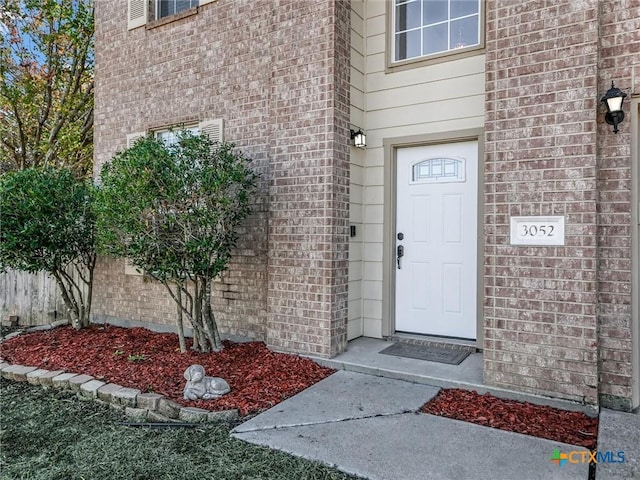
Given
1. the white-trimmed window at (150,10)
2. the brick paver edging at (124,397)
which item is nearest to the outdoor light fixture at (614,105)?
the brick paver edging at (124,397)

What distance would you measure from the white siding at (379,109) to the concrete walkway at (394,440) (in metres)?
1.54

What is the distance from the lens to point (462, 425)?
309 centimetres

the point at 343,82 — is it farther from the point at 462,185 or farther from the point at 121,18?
the point at 121,18

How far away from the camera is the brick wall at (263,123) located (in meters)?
4.49

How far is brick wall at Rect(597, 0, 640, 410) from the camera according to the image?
10.9 feet

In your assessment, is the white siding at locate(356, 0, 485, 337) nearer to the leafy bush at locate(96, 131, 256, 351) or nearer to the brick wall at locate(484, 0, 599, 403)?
the brick wall at locate(484, 0, 599, 403)

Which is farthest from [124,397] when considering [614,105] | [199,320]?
[614,105]

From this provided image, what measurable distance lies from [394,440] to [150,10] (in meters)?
6.38

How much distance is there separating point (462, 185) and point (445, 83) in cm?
108

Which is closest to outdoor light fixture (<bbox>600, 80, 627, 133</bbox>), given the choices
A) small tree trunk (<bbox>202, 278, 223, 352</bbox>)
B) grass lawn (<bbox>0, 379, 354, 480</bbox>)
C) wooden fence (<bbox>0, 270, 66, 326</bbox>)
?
grass lawn (<bbox>0, 379, 354, 480</bbox>)

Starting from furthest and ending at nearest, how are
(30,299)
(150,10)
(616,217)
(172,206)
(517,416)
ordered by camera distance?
(30,299)
(150,10)
(172,206)
(616,217)
(517,416)

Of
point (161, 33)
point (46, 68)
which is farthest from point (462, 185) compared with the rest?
point (46, 68)

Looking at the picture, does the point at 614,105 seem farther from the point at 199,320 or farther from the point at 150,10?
the point at 150,10

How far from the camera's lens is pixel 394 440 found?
288 centimetres
